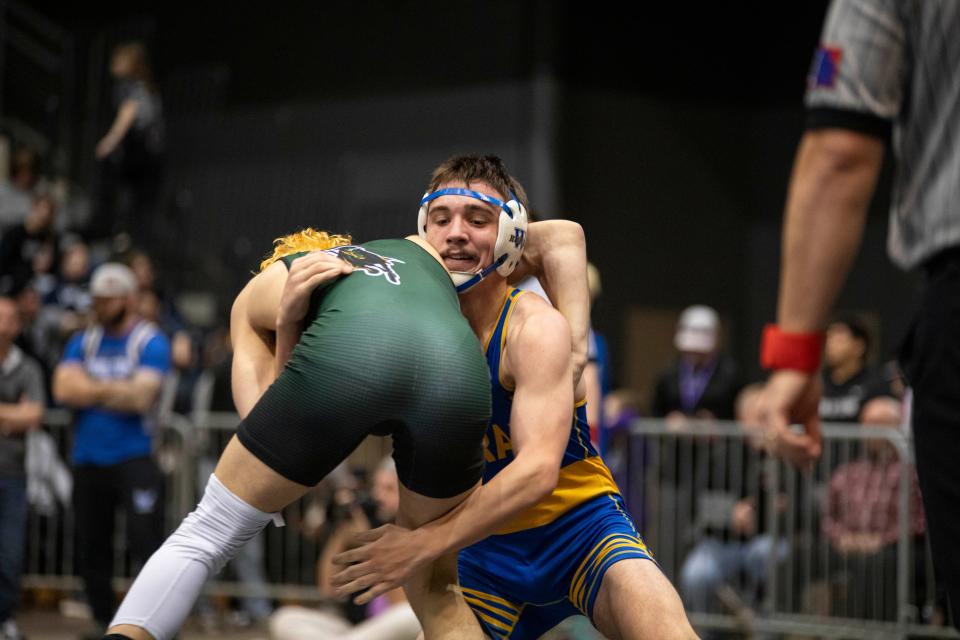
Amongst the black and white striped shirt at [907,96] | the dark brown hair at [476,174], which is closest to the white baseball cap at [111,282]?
the dark brown hair at [476,174]

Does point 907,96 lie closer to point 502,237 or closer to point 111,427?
point 502,237

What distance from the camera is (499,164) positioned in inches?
155

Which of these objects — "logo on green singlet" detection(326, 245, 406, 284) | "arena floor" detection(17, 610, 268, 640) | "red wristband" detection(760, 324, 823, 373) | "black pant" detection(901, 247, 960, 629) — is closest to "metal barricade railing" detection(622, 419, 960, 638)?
"arena floor" detection(17, 610, 268, 640)

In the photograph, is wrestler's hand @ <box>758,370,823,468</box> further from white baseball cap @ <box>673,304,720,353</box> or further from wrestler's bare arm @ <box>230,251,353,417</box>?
white baseball cap @ <box>673,304,720,353</box>

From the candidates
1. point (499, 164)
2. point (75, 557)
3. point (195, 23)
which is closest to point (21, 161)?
point (195, 23)

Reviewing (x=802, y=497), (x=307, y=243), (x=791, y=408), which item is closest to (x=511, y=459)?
(x=307, y=243)

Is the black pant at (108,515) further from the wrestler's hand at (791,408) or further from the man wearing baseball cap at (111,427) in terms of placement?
the wrestler's hand at (791,408)

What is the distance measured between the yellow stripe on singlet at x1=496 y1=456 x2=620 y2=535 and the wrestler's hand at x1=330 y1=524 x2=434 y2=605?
0.48 metres

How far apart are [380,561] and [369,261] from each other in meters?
0.77

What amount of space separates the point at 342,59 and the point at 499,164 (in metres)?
11.5

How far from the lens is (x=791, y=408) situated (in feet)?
8.96

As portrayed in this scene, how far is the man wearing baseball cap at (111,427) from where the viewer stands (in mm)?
7121

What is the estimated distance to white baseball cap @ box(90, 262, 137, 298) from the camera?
7.37 m

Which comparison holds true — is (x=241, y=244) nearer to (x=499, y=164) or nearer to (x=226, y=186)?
(x=226, y=186)
